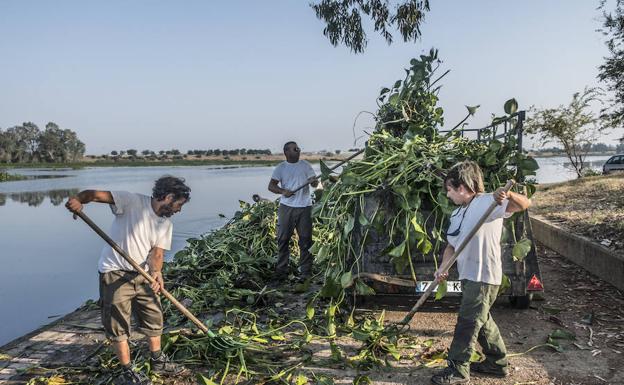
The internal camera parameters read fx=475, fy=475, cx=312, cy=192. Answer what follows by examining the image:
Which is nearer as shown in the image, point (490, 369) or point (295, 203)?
point (490, 369)

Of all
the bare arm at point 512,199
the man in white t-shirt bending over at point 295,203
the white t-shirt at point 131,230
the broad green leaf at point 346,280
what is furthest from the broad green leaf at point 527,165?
the white t-shirt at point 131,230

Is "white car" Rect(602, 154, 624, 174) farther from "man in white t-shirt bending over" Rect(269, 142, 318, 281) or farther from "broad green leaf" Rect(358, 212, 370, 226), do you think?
"broad green leaf" Rect(358, 212, 370, 226)

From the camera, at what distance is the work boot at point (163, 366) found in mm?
3797

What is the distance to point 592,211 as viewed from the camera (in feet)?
31.4

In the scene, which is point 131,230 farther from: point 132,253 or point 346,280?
point 346,280

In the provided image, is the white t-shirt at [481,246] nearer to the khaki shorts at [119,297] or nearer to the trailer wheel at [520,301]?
the trailer wheel at [520,301]

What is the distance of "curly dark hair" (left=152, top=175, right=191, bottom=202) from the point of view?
142 inches

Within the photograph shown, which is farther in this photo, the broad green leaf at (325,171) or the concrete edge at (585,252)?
the concrete edge at (585,252)

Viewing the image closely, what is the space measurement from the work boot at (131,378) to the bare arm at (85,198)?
130cm

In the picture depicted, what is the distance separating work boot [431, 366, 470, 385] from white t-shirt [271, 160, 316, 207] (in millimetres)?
3472

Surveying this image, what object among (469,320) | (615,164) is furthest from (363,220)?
(615,164)

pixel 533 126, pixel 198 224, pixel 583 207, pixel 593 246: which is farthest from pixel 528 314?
pixel 533 126

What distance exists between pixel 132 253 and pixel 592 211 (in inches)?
363

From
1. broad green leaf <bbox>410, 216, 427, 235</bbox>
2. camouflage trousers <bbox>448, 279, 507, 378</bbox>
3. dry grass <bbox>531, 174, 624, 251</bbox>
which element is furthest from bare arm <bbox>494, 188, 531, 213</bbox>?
dry grass <bbox>531, 174, 624, 251</bbox>
